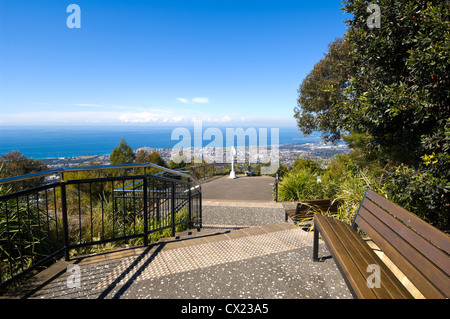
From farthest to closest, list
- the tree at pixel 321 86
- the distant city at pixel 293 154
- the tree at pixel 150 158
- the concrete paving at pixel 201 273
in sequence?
the tree at pixel 150 158 < the distant city at pixel 293 154 < the tree at pixel 321 86 < the concrete paving at pixel 201 273

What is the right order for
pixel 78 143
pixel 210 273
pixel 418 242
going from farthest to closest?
pixel 78 143 < pixel 210 273 < pixel 418 242

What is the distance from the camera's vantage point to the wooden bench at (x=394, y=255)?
1489 mm

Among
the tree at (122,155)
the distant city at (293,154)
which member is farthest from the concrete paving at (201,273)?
the tree at (122,155)

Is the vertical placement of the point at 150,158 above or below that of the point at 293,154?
below

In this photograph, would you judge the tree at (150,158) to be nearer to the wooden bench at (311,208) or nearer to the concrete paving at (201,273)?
the wooden bench at (311,208)

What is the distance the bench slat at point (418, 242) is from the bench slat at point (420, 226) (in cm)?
4

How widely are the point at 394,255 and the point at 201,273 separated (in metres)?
1.84

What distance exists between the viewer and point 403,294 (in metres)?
1.55

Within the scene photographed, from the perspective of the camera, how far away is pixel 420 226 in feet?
5.82

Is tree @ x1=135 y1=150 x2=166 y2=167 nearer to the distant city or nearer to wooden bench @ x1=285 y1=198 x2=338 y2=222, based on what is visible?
the distant city

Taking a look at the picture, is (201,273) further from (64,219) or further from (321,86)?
(321,86)

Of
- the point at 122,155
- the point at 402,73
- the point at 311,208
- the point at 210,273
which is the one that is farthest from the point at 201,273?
the point at 122,155
